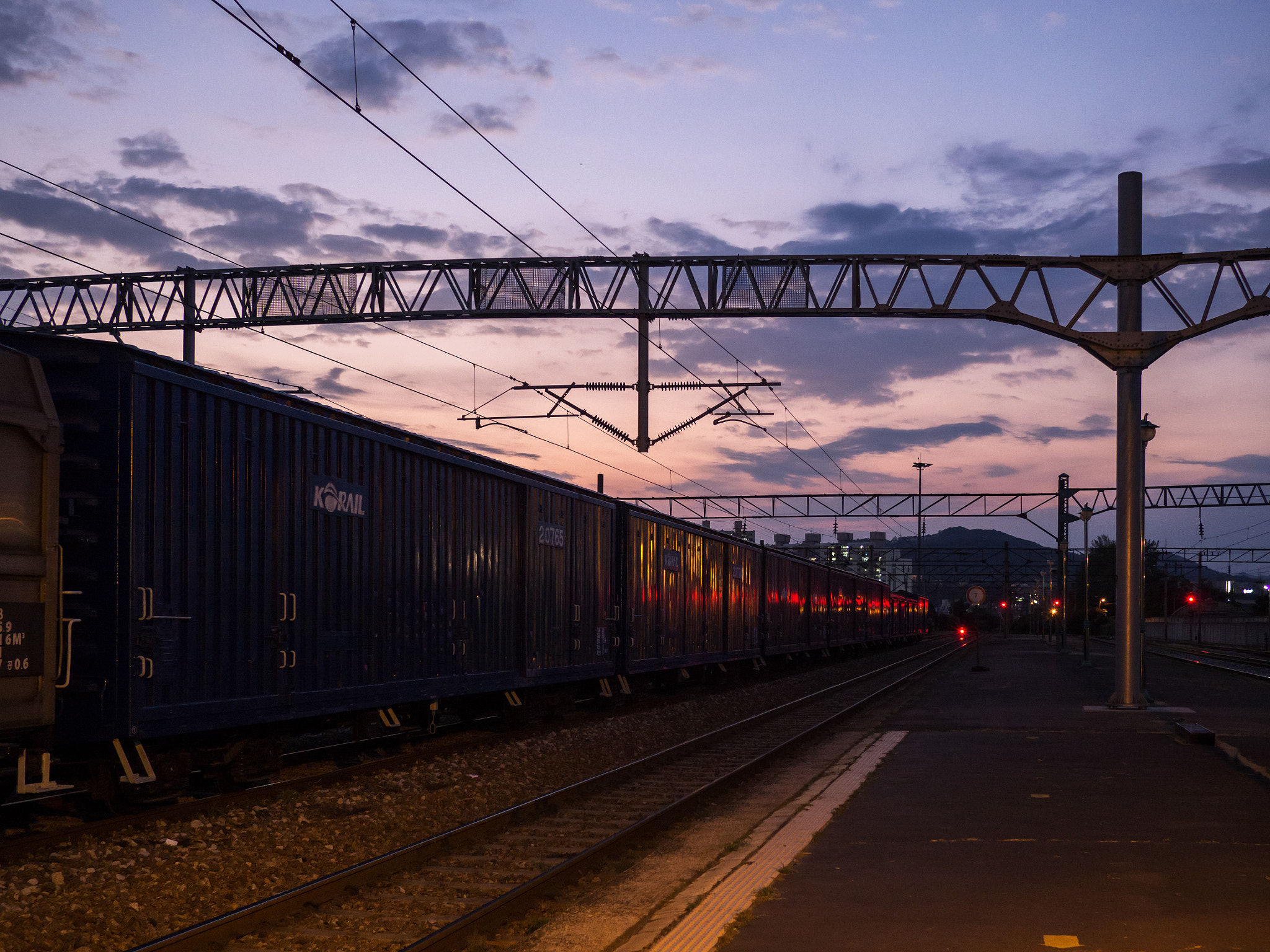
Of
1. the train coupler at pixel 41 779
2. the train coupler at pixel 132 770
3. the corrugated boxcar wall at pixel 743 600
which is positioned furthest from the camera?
the corrugated boxcar wall at pixel 743 600

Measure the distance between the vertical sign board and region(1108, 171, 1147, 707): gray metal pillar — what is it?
15.9 meters

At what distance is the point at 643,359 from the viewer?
19.9 m

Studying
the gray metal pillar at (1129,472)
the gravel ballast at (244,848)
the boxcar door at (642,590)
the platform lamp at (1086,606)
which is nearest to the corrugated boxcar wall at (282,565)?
the gravel ballast at (244,848)

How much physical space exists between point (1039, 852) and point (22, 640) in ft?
21.9

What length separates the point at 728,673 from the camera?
29688 mm

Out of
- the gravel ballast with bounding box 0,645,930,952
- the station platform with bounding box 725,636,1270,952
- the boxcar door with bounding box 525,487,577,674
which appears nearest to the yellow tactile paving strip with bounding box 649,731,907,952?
the station platform with bounding box 725,636,1270,952

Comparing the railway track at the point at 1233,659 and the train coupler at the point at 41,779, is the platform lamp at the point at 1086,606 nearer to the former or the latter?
the railway track at the point at 1233,659

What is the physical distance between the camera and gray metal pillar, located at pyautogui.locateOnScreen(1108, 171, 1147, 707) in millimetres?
19062

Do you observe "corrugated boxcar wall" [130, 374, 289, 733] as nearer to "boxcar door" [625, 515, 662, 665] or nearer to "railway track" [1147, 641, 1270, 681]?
"boxcar door" [625, 515, 662, 665]

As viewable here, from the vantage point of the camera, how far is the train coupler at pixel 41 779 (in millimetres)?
7852

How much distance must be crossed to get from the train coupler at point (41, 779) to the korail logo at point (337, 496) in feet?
11.7

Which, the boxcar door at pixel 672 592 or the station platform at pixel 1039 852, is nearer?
the station platform at pixel 1039 852

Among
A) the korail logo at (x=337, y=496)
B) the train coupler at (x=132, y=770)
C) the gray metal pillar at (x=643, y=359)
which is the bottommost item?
the train coupler at (x=132, y=770)

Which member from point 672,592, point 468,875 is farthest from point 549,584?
point 468,875
